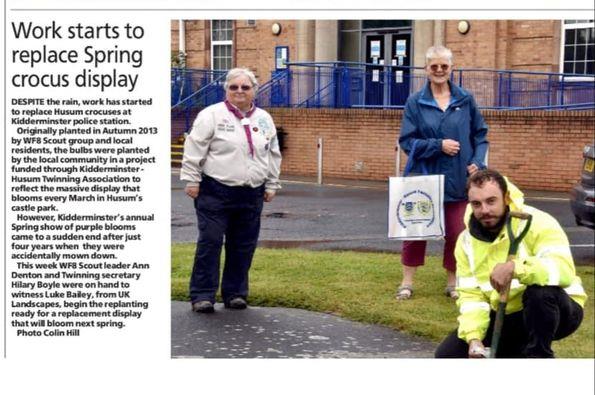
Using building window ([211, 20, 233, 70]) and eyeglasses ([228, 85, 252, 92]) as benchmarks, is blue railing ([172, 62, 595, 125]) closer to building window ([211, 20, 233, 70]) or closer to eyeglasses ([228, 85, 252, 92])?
building window ([211, 20, 233, 70])

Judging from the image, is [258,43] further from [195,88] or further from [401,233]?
[401,233]

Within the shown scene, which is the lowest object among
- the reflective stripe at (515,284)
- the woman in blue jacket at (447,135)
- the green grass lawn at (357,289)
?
the green grass lawn at (357,289)

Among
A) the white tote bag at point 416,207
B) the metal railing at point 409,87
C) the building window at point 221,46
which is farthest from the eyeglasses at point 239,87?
the building window at point 221,46

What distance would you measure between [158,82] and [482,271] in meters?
1.54

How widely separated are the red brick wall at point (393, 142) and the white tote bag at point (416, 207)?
20.5 feet

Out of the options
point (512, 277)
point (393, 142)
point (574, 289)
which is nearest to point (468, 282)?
point (512, 277)

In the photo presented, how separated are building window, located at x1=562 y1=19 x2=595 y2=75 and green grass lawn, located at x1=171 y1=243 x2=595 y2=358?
734cm

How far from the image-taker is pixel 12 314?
13.0 feet

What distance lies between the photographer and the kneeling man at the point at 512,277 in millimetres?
3527

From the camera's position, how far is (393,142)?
13141mm

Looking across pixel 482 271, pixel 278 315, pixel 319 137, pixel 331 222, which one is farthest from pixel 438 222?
pixel 319 137

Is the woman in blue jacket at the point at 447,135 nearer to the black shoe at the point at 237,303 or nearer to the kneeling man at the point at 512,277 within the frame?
the black shoe at the point at 237,303

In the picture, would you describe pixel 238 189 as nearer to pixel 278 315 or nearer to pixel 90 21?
pixel 278 315

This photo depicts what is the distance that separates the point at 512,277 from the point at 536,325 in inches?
10.7
